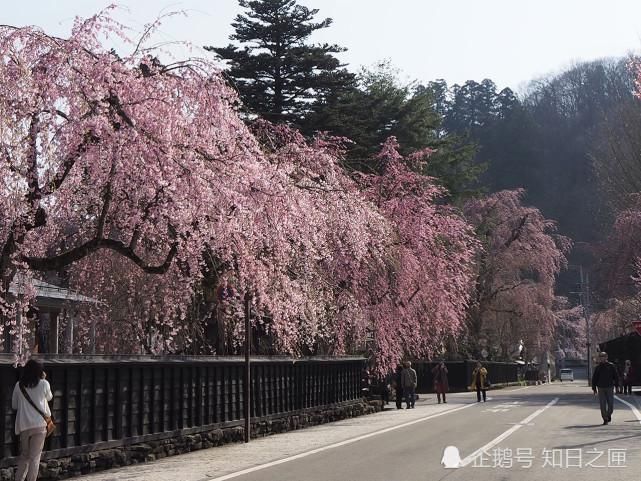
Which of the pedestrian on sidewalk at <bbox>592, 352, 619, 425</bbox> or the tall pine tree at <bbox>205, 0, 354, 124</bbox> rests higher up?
the tall pine tree at <bbox>205, 0, 354, 124</bbox>

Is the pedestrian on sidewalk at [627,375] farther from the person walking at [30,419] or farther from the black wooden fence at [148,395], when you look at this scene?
the person walking at [30,419]

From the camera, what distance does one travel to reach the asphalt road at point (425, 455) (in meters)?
13.4

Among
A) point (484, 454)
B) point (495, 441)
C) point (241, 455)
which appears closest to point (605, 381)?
point (495, 441)

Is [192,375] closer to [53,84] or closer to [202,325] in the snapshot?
[202,325]

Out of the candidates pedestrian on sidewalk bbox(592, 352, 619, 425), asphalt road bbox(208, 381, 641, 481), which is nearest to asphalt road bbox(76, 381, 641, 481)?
asphalt road bbox(208, 381, 641, 481)

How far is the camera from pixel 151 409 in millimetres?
17453

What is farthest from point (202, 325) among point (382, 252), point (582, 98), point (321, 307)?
point (582, 98)

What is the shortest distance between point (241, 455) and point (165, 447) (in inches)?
57.6

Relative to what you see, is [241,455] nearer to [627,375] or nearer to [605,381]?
[605,381]

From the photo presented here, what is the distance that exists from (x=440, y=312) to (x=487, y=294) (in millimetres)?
28511

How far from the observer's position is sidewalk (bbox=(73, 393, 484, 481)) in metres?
14.5

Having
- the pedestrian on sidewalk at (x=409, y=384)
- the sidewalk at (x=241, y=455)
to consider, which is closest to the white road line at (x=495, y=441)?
the sidewalk at (x=241, y=455)

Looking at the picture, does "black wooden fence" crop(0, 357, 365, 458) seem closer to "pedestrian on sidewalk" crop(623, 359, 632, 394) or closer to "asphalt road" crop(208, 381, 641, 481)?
"asphalt road" crop(208, 381, 641, 481)

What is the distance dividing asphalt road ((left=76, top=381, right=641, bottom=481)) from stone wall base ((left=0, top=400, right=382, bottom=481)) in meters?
0.27
